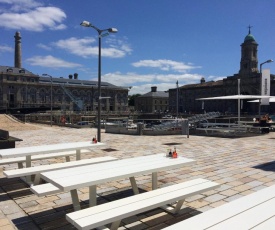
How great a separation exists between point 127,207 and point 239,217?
154cm

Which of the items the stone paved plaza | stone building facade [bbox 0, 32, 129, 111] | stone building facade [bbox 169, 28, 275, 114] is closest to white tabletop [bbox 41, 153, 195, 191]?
the stone paved plaza

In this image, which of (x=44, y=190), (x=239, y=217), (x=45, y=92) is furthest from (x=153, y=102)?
(x=239, y=217)

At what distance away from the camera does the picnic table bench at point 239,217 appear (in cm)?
279

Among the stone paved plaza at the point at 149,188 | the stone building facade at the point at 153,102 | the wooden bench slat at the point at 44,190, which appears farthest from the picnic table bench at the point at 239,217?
the stone building facade at the point at 153,102

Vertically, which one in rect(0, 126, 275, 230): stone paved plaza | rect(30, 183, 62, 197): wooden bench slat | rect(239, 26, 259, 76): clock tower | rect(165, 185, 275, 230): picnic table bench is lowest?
rect(0, 126, 275, 230): stone paved plaza

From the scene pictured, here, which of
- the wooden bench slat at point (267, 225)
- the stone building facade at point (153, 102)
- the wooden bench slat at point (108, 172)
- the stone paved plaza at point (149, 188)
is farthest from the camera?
the stone building facade at point (153, 102)

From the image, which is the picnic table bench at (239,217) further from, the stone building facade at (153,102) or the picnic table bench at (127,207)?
the stone building facade at (153,102)

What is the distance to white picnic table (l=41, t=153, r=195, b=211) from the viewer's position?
4328mm

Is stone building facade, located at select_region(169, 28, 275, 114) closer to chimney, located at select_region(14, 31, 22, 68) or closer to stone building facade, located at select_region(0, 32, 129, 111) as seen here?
stone building facade, located at select_region(0, 32, 129, 111)

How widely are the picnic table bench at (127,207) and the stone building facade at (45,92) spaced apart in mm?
79240

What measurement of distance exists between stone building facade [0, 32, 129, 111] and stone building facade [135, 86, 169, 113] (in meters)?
8.30

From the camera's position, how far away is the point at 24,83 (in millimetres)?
91188

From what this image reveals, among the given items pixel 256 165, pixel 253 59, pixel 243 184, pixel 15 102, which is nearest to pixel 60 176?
pixel 243 184

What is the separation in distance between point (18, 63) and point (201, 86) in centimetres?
6458
